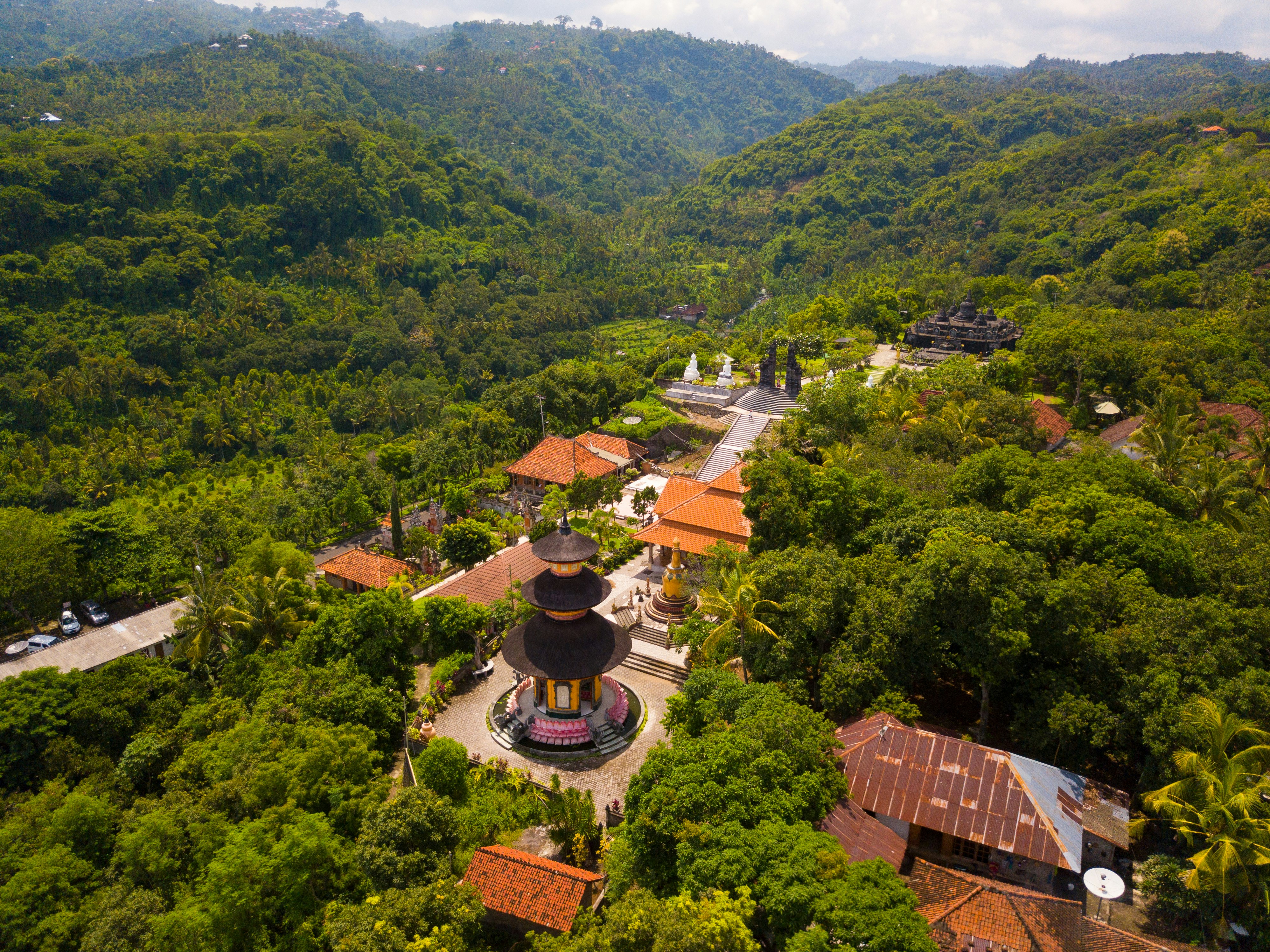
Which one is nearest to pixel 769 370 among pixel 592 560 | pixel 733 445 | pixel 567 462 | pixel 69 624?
pixel 733 445

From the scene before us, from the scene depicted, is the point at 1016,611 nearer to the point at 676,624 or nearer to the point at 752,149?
the point at 676,624

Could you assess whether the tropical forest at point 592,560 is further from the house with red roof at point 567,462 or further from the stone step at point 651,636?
the house with red roof at point 567,462

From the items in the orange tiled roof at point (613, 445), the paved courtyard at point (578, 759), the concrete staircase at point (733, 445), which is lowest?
the paved courtyard at point (578, 759)

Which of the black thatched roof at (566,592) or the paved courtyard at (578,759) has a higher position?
the black thatched roof at (566,592)

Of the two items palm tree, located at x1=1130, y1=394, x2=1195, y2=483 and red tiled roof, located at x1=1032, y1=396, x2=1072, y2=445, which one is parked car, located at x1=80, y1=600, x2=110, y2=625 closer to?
palm tree, located at x1=1130, y1=394, x2=1195, y2=483

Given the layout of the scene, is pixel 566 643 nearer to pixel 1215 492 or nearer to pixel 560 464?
pixel 560 464

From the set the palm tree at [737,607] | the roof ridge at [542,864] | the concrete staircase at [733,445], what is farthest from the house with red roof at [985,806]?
the concrete staircase at [733,445]

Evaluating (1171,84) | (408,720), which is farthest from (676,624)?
(1171,84)
